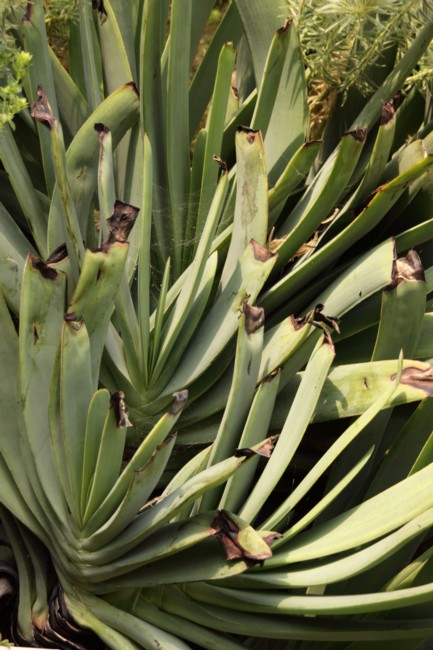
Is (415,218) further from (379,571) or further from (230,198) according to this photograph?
(379,571)

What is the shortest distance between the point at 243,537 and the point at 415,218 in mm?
621

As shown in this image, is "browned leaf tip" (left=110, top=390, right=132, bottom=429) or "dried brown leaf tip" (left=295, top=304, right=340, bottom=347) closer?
"browned leaf tip" (left=110, top=390, right=132, bottom=429)

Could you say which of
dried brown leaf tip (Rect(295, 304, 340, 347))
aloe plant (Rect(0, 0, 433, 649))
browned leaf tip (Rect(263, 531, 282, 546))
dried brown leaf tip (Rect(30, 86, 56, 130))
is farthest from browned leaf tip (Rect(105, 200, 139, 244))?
browned leaf tip (Rect(263, 531, 282, 546))

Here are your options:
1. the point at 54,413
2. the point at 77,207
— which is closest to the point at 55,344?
the point at 54,413

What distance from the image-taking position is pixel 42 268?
41.8 inches

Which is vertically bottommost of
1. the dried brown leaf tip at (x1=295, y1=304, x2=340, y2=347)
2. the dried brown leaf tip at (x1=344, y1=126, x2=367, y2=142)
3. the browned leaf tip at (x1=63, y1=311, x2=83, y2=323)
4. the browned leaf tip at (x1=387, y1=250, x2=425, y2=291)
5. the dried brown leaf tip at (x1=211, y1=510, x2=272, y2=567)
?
the dried brown leaf tip at (x1=211, y1=510, x2=272, y2=567)

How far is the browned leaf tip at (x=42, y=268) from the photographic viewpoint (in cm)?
105

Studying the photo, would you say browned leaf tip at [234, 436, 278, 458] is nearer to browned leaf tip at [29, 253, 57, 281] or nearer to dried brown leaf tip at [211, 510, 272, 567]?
dried brown leaf tip at [211, 510, 272, 567]

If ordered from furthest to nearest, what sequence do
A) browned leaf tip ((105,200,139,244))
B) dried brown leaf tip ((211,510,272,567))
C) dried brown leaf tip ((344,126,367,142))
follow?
dried brown leaf tip ((344,126,367,142))
browned leaf tip ((105,200,139,244))
dried brown leaf tip ((211,510,272,567))

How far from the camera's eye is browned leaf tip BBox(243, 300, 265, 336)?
3.49ft

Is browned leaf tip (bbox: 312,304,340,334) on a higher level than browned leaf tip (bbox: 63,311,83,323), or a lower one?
higher

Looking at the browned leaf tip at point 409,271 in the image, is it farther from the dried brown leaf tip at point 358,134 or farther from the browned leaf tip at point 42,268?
the browned leaf tip at point 42,268

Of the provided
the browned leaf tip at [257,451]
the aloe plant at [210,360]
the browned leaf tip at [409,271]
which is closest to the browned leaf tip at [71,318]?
the aloe plant at [210,360]

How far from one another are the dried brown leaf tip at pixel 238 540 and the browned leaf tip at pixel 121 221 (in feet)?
1.08
